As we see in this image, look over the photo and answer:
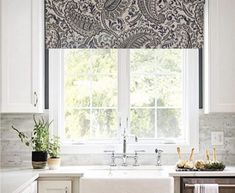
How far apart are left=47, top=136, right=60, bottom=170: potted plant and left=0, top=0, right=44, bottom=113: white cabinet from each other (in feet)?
1.16

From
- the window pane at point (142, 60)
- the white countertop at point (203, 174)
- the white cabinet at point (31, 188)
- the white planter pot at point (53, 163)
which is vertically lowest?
the white cabinet at point (31, 188)

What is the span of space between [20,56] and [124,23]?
0.96 meters

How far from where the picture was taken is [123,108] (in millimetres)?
4570

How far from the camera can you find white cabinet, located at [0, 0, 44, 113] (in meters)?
4.11

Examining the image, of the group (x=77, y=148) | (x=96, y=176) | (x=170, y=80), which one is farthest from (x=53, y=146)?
(x=170, y=80)

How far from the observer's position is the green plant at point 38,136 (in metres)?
4.22

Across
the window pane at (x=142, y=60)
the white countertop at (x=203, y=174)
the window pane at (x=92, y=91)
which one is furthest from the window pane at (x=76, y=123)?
the white countertop at (x=203, y=174)

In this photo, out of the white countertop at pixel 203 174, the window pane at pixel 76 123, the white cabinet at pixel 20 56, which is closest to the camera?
the white countertop at pixel 203 174

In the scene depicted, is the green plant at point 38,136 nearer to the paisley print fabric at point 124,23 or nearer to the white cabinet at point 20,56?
the white cabinet at point 20,56

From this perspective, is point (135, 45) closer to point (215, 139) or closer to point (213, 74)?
point (213, 74)

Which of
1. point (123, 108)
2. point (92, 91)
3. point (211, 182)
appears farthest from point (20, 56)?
point (211, 182)

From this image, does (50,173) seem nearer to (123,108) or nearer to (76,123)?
(76,123)

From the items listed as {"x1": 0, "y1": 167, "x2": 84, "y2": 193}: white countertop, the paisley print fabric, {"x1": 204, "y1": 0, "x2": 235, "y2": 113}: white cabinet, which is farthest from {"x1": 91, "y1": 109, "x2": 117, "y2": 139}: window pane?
{"x1": 204, "y1": 0, "x2": 235, "y2": 113}: white cabinet

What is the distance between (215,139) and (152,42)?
1048mm
